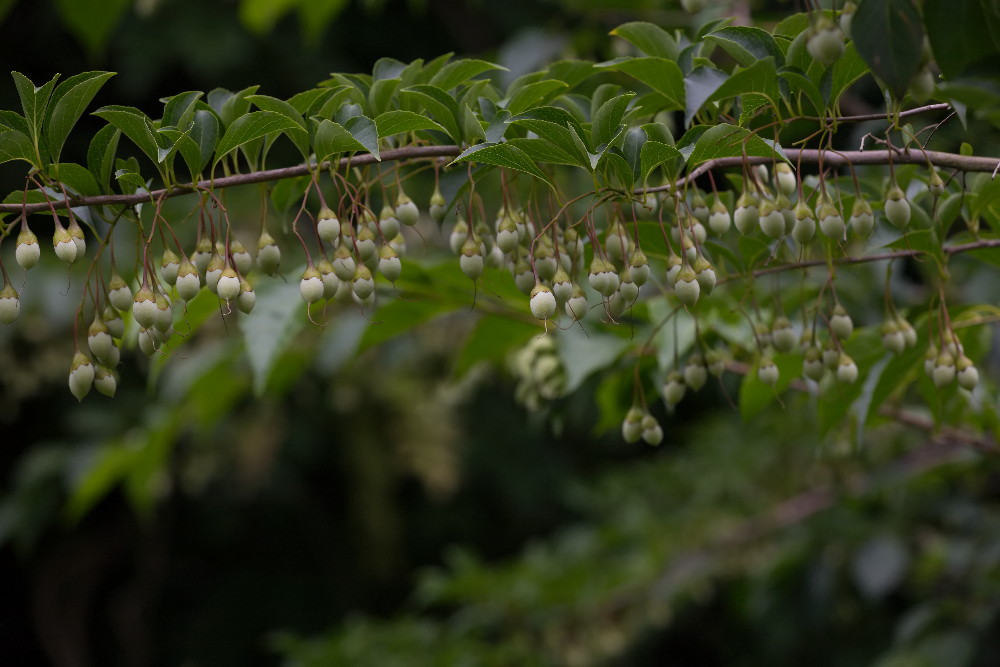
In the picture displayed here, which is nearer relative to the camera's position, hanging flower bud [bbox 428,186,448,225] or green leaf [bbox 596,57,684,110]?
green leaf [bbox 596,57,684,110]

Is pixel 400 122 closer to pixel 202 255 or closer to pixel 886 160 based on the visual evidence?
pixel 202 255

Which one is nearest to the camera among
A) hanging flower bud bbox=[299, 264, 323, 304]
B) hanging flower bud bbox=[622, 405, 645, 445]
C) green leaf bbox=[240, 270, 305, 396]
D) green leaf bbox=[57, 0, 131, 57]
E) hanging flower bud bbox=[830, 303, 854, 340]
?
hanging flower bud bbox=[299, 264, 323, 304]

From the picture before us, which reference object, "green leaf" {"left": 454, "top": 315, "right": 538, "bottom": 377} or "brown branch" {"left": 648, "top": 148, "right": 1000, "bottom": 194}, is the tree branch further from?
"green leaf" {"left": 454, "top": 315, "right": 538, "bottom": 377}

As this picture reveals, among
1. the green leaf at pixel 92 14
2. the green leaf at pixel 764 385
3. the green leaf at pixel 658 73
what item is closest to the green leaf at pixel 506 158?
the green leaf at pixel 658 73

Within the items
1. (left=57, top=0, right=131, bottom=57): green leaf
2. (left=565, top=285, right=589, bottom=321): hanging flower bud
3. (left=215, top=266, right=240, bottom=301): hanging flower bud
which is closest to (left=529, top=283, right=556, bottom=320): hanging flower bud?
(left=565, top=285, right=589, bottom=321): hanging flower bud

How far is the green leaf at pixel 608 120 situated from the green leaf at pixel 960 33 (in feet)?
0.70

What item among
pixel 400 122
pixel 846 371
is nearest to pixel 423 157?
pixel 400 122

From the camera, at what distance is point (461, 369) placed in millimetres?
1421

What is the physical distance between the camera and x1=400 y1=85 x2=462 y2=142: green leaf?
770mm

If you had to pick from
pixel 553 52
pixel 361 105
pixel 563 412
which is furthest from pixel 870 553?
pixel 361 105

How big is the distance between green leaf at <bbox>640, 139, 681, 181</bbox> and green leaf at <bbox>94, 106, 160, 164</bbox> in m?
0.37

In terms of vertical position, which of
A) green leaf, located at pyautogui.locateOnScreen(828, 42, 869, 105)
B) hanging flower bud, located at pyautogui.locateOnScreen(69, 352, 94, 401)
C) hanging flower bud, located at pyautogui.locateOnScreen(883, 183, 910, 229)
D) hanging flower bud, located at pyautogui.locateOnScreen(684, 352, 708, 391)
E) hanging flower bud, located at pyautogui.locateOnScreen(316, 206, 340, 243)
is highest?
green leaf, located at pyautogui.locateOnScreen(828, 42, 869, 105)

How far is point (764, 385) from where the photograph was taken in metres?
1.18

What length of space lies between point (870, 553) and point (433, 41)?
3.18 m
